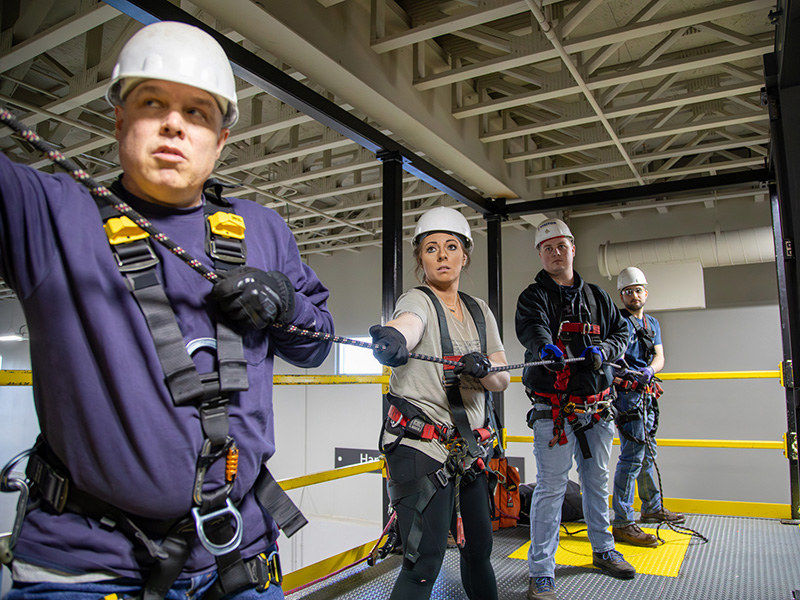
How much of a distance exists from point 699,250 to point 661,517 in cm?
369

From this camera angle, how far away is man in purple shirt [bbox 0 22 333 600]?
2.91 feet

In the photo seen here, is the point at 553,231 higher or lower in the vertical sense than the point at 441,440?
higher

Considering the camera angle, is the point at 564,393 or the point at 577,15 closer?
the point at 564,393

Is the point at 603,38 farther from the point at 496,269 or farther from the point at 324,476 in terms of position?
the point at 324,476

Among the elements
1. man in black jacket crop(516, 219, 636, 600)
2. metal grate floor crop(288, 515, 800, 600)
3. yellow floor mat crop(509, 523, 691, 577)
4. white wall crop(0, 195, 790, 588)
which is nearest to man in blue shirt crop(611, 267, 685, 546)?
yellow floor mat crop(509, 523, 691, 577)

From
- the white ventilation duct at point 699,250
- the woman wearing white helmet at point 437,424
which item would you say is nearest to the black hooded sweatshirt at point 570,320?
the woman wearing white helmet at point 437,424

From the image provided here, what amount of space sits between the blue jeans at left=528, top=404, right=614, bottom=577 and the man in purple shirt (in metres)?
2.06

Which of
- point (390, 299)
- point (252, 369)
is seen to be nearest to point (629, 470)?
point (390, 299)

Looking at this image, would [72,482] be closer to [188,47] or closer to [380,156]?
[188,47]

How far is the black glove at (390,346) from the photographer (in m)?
1.78

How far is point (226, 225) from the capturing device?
1102 mm

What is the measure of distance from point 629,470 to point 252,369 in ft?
12.2

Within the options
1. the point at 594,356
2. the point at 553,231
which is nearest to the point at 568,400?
the point at 594,356

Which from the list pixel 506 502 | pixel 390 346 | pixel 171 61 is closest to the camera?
pixel 171 61
